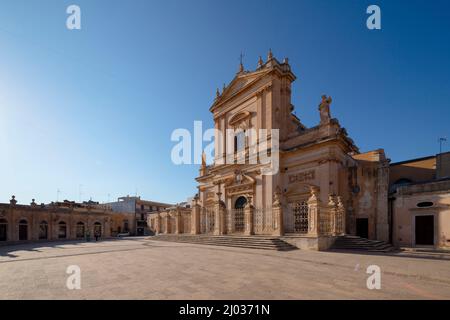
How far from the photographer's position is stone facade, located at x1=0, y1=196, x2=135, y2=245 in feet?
77.6

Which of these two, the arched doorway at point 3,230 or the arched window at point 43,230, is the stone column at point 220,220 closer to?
the arched window at point 43,230

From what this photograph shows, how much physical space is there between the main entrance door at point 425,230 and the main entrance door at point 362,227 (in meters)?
2.63

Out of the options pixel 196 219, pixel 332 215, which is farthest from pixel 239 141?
pixel 332 215

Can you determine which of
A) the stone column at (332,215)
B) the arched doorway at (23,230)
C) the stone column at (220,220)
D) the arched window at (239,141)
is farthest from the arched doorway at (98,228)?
the stone column at (332,215)

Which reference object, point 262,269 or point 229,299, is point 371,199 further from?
point 229,299

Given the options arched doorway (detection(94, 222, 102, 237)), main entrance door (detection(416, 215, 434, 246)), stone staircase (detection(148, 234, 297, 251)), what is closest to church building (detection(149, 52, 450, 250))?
main entrance door (detection(416, 215, 434, 246))

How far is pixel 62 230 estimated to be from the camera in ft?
93.5

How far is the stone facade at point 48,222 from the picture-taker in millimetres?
23641

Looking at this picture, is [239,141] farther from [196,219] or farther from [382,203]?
[382,203]

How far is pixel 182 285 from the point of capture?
5211mm

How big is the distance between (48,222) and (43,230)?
0.96m

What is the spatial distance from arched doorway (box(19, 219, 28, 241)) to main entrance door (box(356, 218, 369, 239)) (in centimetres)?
3243
